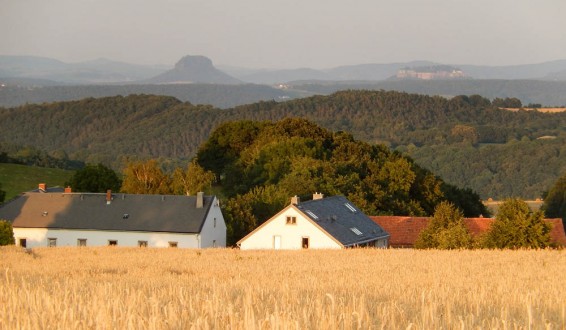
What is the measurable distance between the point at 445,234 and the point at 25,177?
208 ft

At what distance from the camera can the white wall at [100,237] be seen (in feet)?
198

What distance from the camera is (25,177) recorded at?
97.8 meters

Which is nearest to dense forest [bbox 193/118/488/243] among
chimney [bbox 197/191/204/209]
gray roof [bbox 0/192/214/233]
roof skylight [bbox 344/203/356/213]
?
chimney [bbox 197/191/204/209]

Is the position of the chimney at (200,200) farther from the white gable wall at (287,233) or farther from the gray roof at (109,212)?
the white gable wall at (287,233)

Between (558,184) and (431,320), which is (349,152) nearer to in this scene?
(558,184)

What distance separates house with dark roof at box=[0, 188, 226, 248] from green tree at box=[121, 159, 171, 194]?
10233 millimetres

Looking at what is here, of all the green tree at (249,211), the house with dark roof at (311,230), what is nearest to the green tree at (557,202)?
the green tree at (249,211)

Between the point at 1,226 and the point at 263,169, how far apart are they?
35.8 metres

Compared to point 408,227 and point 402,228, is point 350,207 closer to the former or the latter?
point 402,228

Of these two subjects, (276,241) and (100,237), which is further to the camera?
(100,237)

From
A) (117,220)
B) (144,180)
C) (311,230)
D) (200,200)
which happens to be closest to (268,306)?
(311,230)

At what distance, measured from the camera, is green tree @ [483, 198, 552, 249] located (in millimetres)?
41312

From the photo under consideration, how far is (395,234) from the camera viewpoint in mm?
60406

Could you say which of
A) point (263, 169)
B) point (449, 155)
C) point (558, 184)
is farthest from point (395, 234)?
point (449, 155)
